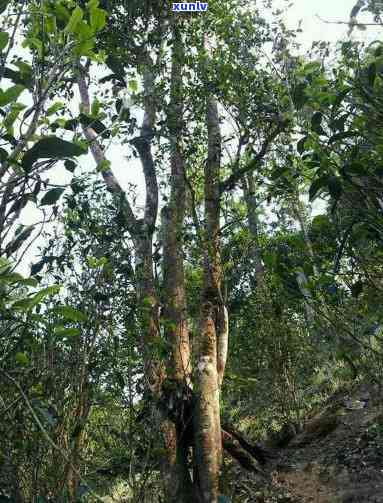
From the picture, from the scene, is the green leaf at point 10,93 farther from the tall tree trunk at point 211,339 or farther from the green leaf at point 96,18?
the tall tree trunk at point 211,339

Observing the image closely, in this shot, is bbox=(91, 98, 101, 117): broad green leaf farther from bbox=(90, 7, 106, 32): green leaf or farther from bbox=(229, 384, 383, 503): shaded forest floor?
bbox=(229, 384, 383, 503): shaded forest floor

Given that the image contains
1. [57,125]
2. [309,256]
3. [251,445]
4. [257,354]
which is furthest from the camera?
[257,354]

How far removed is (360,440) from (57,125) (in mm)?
6081

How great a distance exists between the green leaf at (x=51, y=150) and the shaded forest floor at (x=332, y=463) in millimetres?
4621

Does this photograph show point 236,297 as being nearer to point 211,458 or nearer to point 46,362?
point 211,458

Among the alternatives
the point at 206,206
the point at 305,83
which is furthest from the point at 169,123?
the point at 305,83

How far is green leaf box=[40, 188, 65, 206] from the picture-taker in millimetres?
1675

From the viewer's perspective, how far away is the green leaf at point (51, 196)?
1.67 meters

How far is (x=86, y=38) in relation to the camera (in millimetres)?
1426

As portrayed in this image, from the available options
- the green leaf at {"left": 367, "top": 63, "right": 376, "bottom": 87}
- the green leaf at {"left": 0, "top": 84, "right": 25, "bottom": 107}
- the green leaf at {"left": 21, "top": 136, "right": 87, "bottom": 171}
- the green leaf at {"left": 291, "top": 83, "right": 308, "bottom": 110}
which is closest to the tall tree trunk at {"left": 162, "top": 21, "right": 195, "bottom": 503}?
the green leaf at {"left": 291, "top": 83, "right": 308, "bottom": 110}

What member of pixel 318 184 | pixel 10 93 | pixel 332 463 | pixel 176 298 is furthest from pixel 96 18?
pixel 332 463

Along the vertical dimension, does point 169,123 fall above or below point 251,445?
above

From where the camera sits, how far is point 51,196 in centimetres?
169

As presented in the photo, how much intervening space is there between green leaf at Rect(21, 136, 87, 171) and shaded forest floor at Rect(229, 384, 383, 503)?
182 inches
